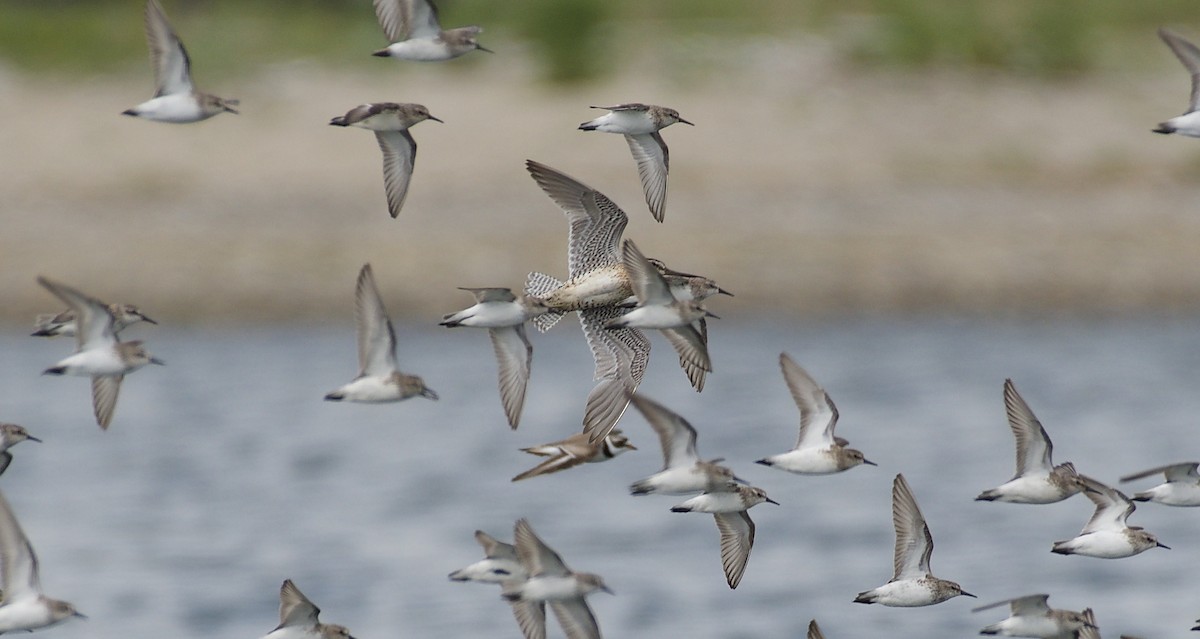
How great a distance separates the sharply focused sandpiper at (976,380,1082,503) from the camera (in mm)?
11375

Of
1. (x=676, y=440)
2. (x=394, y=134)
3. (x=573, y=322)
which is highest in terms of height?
(x=394, y=134)

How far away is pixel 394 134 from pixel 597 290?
149 cm

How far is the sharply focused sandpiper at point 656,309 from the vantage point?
10430 millimetres

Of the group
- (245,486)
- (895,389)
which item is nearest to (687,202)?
(895,389)

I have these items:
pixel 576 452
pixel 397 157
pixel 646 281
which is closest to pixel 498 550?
pixel 576 452

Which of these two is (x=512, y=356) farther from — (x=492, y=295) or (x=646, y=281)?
(x=646, y=281)

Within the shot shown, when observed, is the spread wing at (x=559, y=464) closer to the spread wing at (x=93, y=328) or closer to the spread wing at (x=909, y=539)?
the spread wing at (x=909, y=539)

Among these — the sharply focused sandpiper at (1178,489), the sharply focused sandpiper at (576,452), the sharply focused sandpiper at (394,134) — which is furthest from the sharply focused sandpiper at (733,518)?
the sharply focused sandpiper at (394,134)

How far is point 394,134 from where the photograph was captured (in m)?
11.6

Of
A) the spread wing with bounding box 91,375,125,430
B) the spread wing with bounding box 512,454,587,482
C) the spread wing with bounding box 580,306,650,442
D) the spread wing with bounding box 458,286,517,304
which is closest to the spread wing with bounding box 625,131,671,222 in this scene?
the spread wing with bounding box 580,306,650,442

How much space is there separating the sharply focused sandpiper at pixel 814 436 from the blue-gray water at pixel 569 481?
6479mm

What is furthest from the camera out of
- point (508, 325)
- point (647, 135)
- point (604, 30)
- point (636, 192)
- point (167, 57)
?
point (604, 30)

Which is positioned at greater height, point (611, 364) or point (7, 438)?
point (611, 364)

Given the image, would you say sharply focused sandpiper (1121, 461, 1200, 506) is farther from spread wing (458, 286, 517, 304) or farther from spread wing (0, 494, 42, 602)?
spread wing (0, 494, 42, 602)
